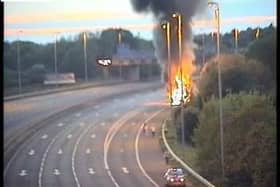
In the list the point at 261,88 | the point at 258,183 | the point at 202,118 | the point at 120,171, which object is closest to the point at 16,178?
the point at 120,171

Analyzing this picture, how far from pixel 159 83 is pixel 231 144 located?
2321 centimetres

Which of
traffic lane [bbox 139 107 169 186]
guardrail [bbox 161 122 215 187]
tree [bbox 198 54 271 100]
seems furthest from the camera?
tree [bbox 198 54 271 100]

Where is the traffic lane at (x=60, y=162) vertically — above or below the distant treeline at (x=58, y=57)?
below

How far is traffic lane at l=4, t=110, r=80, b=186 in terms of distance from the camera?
30000mm

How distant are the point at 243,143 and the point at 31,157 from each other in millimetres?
13622

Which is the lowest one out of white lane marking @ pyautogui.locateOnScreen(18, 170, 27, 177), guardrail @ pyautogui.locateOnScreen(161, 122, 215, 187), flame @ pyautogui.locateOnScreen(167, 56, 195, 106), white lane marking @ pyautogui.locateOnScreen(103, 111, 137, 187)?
white lane marking @ pyautogui.locateOnScreen(103, 111, 137, 187)

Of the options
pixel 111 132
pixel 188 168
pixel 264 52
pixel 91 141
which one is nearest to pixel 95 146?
pixel 91 141

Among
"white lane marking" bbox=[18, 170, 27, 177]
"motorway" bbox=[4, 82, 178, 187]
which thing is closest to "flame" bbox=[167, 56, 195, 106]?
"motorway" bbox=[4, 82, 178, 187]

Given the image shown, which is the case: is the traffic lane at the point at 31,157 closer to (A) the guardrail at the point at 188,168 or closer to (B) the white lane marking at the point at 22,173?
(B) the white lane marking at the point at 22,173

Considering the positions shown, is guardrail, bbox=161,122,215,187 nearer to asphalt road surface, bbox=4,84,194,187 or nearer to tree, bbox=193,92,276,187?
asphalt road surface, bbox=4,84,194,187

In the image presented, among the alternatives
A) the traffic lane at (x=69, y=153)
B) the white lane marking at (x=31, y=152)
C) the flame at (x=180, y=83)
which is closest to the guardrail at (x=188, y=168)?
the flame at (x=180, y=83)

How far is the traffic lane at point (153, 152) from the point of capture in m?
31.5

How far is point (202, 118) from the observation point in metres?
32.2

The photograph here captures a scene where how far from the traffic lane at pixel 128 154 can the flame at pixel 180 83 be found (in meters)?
3.39
